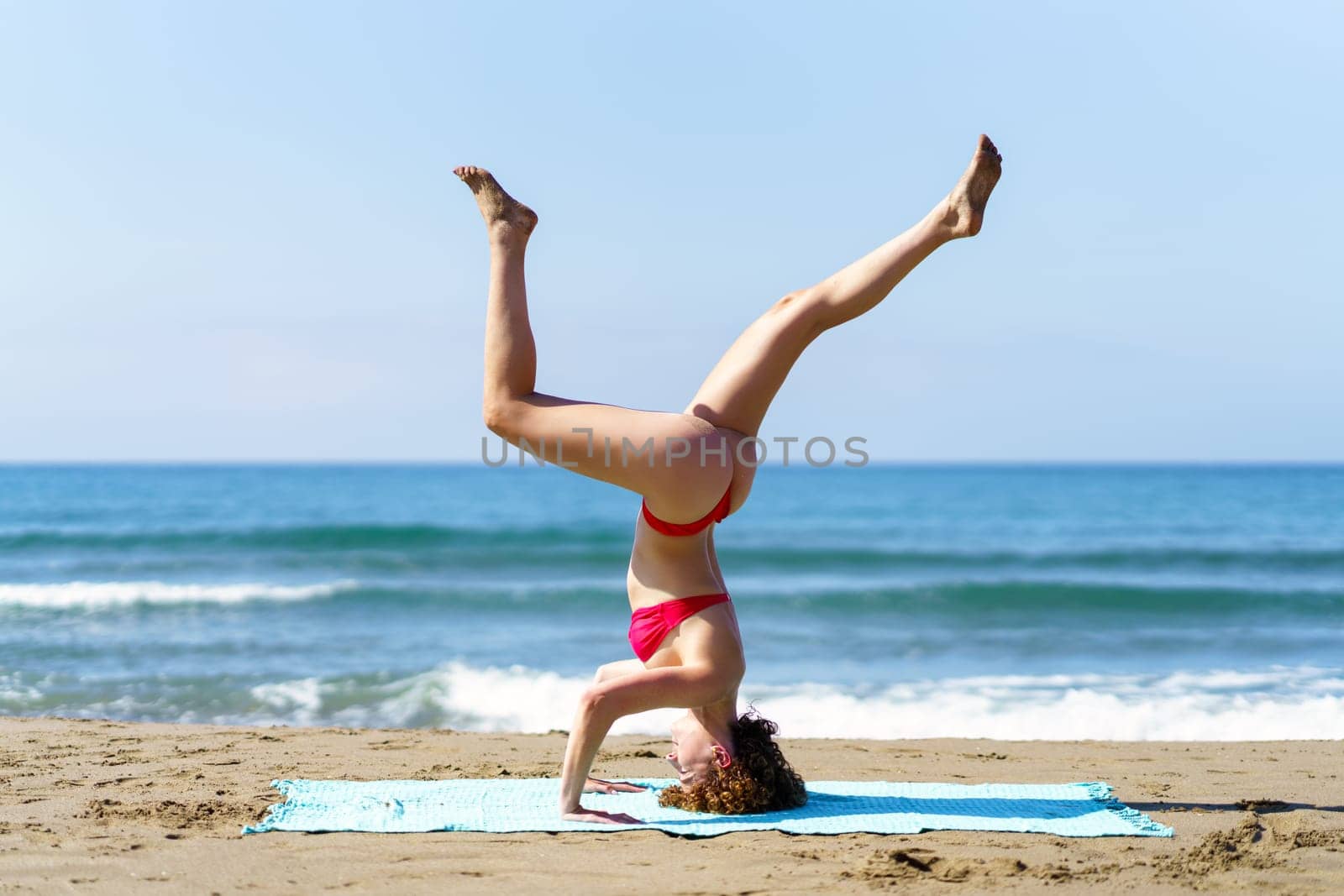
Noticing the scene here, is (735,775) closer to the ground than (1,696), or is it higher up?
higher up

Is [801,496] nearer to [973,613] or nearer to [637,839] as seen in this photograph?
[973,613]

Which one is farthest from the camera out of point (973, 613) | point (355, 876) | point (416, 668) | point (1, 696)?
point (973, 613)

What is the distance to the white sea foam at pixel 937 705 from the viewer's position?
7.95 m

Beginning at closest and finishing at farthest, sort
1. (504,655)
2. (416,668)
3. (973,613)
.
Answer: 1. (416,668)
2. (504,655)
3. (973,613)

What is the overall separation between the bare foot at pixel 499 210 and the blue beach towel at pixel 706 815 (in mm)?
2331

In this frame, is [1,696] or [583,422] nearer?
[583,422]

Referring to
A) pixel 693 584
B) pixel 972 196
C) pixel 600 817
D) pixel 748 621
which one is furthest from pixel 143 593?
pixel 972 196

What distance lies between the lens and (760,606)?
15.0 meters

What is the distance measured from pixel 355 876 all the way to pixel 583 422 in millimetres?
1772

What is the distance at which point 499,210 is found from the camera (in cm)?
451

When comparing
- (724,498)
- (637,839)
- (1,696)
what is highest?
(724,498)

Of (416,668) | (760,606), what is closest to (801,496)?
(760,606)

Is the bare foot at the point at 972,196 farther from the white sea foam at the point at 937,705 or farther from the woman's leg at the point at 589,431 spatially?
the white sea foam at the point at 937,705

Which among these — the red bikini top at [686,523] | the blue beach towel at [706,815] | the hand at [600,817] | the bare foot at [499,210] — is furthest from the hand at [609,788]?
the bare foot at [499,210]
